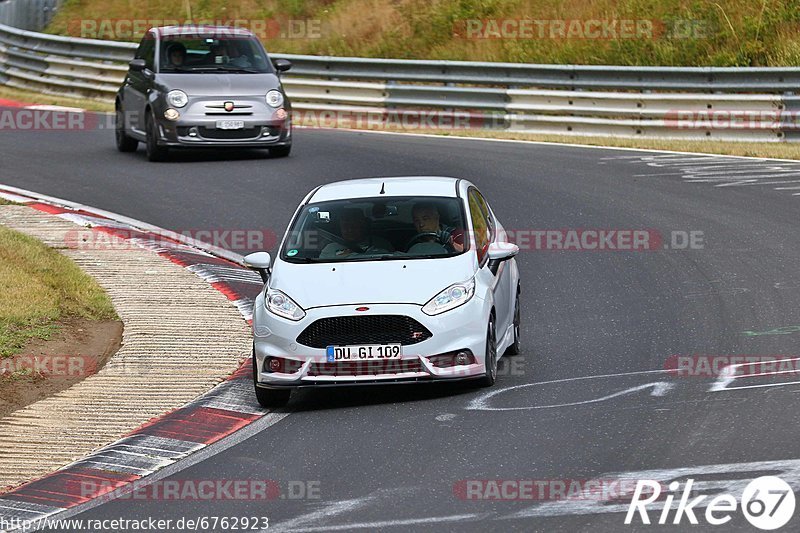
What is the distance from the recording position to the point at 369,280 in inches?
418

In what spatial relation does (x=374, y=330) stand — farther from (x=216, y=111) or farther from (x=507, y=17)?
(x=507, y=17)

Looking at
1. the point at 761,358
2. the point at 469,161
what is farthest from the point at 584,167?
the point at 761,358

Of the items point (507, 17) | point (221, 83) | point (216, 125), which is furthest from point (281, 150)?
point (507, 17)

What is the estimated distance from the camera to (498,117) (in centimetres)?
2550

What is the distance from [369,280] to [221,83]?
1184 cm

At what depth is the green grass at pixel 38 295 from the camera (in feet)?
40.8

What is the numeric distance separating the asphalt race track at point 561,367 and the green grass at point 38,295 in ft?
8.93

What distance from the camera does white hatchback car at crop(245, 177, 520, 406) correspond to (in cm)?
1030

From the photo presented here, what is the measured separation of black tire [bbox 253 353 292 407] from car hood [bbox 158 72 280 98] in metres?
11.6

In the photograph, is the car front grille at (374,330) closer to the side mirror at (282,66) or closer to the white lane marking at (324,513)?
the white lane marking at (324,513)

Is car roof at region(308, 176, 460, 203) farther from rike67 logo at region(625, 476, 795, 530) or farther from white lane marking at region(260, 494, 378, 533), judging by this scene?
rike67 logo at region(625, 476, 795, 530)

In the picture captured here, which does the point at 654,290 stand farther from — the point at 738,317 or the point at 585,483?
the point at 585,483

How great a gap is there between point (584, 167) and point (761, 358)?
399 inches

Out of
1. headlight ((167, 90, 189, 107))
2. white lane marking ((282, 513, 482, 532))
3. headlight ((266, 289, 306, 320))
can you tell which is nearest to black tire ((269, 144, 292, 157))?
headlight ((167, 90, 189, 107))
